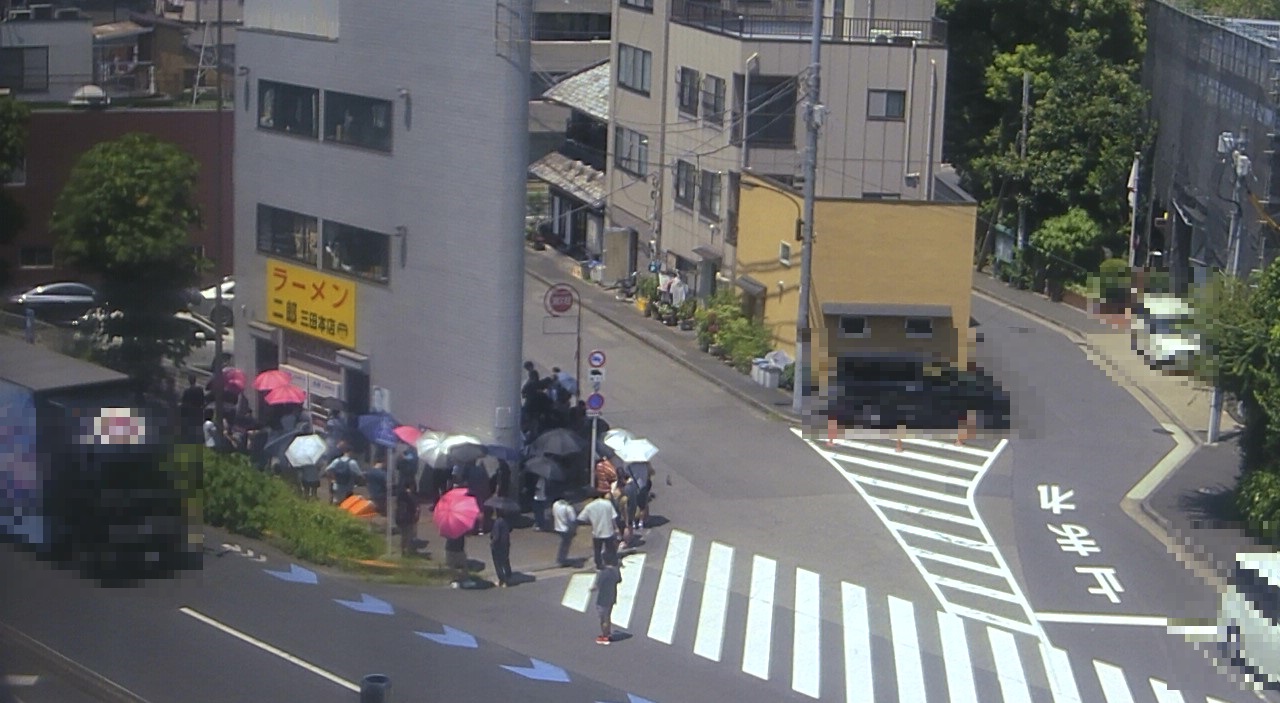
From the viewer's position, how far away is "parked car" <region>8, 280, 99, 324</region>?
12.9 ft

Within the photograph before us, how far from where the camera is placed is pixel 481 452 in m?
9.17

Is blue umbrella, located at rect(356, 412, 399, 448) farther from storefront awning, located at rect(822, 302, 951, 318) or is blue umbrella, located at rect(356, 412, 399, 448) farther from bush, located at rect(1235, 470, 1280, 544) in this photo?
A: bush, located at rect(1235, 470, 1280, 544)

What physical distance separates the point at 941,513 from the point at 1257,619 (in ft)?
8.76

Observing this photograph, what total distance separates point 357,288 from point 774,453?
336cm

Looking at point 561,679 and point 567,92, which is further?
point 567,92

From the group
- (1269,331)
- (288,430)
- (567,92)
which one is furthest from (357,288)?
(567,92)

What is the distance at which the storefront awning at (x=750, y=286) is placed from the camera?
46.3 feet

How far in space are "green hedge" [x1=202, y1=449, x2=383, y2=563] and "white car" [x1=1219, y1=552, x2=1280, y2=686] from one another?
4.34 meters

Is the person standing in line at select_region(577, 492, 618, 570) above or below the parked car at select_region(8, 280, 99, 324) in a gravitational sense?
below

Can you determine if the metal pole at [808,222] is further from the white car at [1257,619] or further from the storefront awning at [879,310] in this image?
the white car at [1257,619]

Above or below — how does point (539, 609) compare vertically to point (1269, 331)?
below

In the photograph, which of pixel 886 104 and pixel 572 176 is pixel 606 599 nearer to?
pixel 886 104

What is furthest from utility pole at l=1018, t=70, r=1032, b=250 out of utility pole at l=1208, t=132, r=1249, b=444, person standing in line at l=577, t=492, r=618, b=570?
person standing in line at l=577, t=492, r=618, b=570

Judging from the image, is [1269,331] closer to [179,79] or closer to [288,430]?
[288,430]
